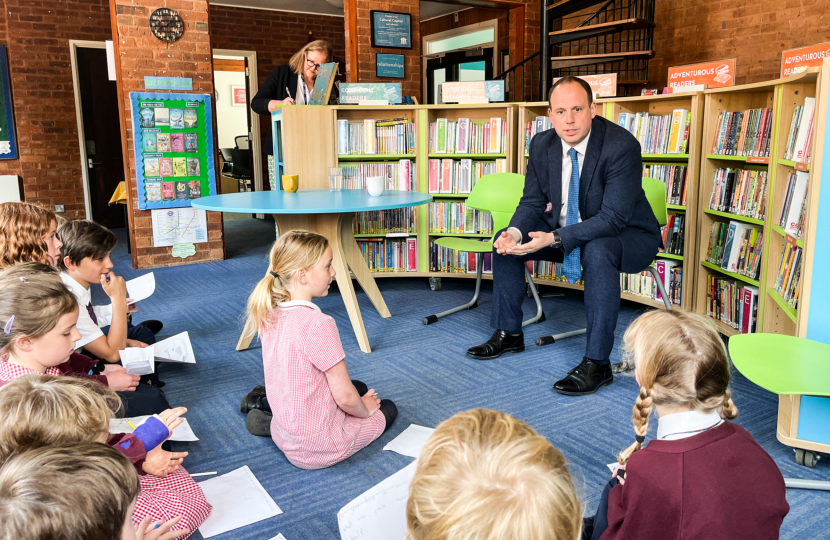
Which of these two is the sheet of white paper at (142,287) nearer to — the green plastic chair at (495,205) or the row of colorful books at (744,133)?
the green plastic chair at (495,205)

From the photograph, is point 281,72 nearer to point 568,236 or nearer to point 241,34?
point 568,236

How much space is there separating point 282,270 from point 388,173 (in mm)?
2403

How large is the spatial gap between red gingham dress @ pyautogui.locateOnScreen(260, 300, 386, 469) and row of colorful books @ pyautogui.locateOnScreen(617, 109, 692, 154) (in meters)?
2.35

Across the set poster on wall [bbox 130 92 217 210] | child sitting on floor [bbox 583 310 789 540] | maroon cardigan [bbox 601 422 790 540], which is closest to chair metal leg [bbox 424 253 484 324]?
child sitting on floor [bbox 583 310 789 540]

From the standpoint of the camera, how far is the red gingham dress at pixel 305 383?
1894mm

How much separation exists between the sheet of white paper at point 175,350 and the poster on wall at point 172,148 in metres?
2.72

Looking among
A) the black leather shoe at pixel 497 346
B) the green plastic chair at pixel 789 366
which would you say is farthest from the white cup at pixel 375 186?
the green plastic chair at pixel 789 366

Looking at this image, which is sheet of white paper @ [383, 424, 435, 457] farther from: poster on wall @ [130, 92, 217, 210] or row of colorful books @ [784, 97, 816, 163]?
poster on wall @ [130, 92, 217, 210]

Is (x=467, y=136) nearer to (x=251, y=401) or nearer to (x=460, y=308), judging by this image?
(x=460, y=308)

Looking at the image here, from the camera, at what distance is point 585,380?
2498 millimetres

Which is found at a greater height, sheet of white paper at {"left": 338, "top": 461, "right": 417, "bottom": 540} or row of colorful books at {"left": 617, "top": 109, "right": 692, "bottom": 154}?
row of colorful books at {"left": 617, "top": 109, "right": 692, "bottom": 154}

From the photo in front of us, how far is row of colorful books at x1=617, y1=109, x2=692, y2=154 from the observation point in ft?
11.1

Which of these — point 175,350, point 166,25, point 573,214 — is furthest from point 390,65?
point 175,350

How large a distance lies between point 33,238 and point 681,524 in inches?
87.2
